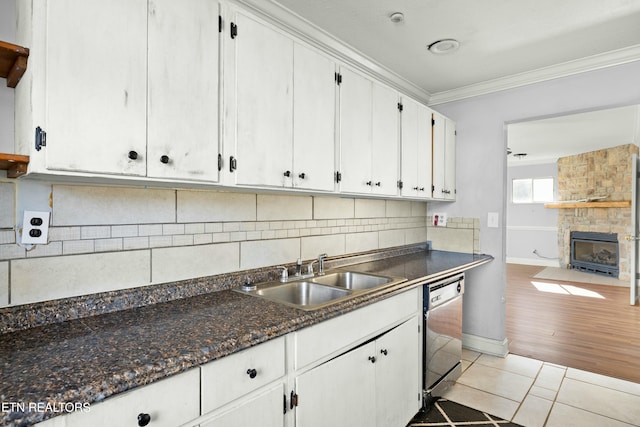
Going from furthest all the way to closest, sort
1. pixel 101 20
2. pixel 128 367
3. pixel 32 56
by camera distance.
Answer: pixel 101 20 → pixel 32 56 → pixel 128 367

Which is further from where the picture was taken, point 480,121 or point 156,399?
point 480,121

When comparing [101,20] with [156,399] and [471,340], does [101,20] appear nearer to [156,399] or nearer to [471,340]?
[156,399]

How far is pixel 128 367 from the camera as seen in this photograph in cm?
90

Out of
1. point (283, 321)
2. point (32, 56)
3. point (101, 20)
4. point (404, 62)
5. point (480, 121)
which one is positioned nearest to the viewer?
point (32, 56)

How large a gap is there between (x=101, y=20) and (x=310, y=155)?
1039 mm

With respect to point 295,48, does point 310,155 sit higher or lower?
lower

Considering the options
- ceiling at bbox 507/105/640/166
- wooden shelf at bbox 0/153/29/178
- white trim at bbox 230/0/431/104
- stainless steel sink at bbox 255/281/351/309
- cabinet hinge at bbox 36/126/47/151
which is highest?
ceiling at bbox 507/105/640/166

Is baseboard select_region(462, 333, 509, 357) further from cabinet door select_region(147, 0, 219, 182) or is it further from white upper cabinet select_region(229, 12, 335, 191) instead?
cabinet door select_region(147, 0, 219, 182)

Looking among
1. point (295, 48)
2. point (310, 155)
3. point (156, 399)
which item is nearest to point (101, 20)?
point (295, 48)

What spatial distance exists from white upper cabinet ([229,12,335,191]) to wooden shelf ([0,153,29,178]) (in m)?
0.68

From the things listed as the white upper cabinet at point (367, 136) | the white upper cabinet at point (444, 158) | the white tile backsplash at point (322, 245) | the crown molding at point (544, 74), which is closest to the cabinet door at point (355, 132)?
the white upper cabinet at point (367, 136)

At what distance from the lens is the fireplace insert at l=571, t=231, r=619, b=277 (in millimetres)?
6961

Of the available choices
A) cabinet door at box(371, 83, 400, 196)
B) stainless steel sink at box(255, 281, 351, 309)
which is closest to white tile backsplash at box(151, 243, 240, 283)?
stainless steel sink at box(255, 281, 351, 309)

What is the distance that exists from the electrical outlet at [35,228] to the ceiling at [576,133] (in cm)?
449
